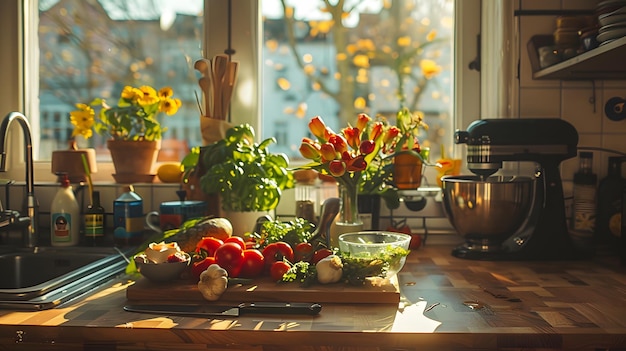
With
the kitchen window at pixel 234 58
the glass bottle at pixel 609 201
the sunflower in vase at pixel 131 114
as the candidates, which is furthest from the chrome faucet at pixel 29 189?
the glass bottle at pixel 609 201

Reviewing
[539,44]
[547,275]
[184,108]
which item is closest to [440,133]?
[539,44]

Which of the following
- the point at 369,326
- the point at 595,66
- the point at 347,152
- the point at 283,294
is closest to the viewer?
the point at 369,326

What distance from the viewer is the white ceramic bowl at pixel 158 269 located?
1329 millimetres

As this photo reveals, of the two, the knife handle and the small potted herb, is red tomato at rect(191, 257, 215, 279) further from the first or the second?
the small potted herb

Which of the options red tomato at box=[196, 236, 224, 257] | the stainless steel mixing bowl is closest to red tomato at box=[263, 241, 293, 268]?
red tomato at box=[196, 236, 224, 257]

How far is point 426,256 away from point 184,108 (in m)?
0.95

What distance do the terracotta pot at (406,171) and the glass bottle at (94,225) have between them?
868 millimetres

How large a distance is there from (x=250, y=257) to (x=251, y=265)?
2cm

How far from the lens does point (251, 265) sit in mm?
1392

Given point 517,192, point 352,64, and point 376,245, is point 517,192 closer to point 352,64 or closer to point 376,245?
point 376,245

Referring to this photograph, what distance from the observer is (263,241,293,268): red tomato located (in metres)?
1.43

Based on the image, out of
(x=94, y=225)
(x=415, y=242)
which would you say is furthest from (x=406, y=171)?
(x=94, y=225)

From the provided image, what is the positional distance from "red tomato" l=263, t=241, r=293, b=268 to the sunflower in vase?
78 cm

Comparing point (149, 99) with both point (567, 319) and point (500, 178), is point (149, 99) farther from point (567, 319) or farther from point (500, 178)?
point (567, 319)
